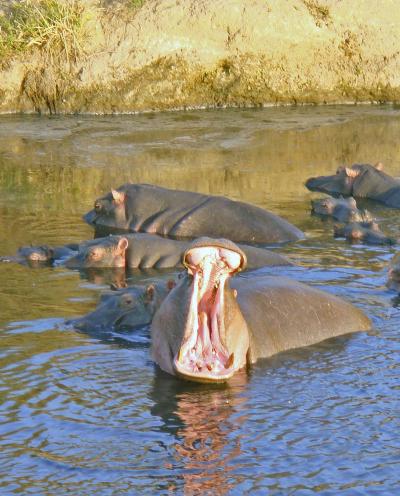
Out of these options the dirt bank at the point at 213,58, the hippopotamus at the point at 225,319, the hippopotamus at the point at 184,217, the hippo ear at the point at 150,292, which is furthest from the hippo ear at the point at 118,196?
the dirt bank at the point at 213,58

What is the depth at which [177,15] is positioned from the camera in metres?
17.7

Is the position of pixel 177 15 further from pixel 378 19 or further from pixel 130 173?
pixel 130 173

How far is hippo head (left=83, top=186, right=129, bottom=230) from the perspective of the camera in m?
10.9

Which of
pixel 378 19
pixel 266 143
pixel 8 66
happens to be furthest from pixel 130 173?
pixel 378 19

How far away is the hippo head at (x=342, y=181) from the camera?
1309cm

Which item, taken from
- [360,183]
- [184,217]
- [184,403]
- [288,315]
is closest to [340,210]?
[360,183]

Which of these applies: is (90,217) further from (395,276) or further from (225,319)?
(225,319)

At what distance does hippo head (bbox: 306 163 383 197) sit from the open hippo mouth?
706cm

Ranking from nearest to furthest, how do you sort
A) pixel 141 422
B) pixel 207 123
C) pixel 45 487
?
pixel 45 487, pixel 141 422, pixel 207 123

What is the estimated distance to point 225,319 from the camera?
6.09 m

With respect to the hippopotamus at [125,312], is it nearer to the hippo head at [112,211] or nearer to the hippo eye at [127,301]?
the hippo eye at [127,301]

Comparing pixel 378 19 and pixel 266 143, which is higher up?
pixel 378 19

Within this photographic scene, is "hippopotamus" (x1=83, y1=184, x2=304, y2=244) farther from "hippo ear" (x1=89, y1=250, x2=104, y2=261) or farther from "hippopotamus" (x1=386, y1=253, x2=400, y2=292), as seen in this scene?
"hippopotamus" (x1=386, y1=253, x2=400, y2=292)

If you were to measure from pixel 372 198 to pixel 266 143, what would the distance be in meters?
3.08
